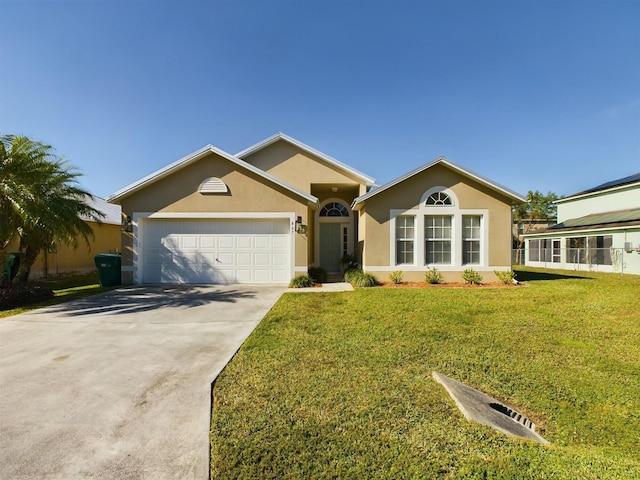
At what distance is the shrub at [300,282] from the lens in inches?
448

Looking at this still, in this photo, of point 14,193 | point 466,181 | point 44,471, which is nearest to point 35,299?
point 14,193

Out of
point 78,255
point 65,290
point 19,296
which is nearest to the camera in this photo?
point 19,296

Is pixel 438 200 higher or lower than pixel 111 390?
higher

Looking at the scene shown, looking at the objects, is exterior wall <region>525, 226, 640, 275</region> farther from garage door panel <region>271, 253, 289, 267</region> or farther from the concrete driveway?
the concrete driveway

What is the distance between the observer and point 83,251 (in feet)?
55.7

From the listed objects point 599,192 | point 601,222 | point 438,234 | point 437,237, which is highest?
point 599,192

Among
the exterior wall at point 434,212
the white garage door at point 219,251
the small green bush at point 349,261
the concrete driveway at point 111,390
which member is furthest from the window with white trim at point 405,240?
the concrete driveway at point 111,390

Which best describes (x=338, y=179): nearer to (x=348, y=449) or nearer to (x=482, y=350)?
(x=482, y=350)

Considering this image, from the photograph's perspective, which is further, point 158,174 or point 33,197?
point 158,174

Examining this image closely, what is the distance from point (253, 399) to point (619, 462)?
347 centimetres

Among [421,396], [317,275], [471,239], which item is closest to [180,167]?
[317,275]

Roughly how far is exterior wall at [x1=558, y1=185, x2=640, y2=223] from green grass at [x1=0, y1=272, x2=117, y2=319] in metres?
30.3

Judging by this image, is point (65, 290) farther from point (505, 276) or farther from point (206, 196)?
point (505, 276)

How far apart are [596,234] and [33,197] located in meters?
28.2
